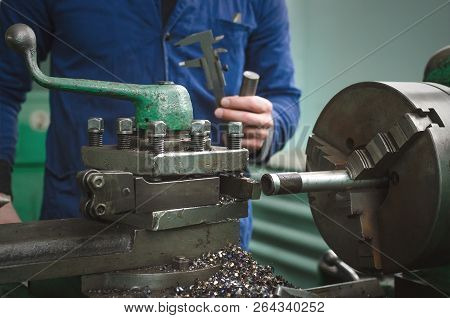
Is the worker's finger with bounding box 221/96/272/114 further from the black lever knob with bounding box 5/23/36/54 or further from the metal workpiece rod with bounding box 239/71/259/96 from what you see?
the black lever knob with bounding box 5/23/36/54

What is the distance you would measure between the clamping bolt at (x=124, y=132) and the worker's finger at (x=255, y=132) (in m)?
0.61

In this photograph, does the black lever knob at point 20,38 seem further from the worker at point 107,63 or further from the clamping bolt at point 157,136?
the worker at point 107,63

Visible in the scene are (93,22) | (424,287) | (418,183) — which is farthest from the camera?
(93,22)

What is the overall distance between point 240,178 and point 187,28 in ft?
2.18

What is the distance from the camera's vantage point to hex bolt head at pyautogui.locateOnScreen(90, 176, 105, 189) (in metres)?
0.67

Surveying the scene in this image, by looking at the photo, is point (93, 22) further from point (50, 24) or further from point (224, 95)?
point (224, 95)

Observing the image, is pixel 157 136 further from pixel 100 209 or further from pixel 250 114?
pixel 250 114

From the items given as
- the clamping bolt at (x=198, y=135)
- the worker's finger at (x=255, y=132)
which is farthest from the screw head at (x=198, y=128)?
the worker's finger at (x=255, y=132)

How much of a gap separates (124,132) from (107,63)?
1.92ft

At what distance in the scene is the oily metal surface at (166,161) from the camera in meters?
0.71

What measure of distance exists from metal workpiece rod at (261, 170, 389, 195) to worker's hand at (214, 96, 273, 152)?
55cm

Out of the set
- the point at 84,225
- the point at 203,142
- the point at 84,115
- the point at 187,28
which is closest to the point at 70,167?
the point at 84,115

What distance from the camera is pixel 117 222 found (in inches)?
30.4

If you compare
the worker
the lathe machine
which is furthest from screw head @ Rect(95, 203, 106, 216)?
the worker
